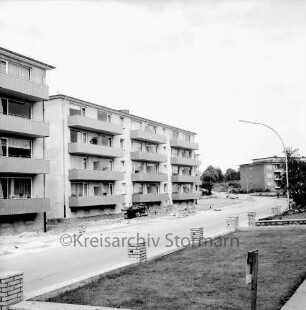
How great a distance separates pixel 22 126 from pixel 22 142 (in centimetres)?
181

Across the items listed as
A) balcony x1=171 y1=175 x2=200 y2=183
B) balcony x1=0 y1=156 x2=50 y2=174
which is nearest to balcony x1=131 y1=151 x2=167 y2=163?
balcony x1=171 y1=175 x2=200 y2=183

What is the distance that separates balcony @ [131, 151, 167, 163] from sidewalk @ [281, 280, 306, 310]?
40.4 metres

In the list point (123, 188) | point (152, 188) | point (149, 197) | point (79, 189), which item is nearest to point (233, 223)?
point (79, 189)

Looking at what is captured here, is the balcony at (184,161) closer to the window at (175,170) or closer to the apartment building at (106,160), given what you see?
the apartment building at (106,160)

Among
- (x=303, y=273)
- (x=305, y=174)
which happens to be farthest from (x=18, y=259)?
(x=305, y=174)

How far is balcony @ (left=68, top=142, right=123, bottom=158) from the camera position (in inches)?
1483

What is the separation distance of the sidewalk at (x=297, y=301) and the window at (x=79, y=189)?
31.1 metres

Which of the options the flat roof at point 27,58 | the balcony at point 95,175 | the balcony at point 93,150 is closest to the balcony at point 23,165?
the flat roof at point 27,58

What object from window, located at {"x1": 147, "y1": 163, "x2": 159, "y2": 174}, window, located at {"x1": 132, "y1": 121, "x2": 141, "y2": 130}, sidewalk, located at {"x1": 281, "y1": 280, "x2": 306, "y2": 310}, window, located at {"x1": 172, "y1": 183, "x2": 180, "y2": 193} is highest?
window, located at {"x1": 132, "y1": 121, "x2": 141, "y2": 130}

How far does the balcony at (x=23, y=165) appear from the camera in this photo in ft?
86.4

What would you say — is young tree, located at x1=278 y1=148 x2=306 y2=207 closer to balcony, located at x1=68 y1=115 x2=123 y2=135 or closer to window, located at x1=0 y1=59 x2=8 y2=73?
balcony, located at x1=68 y1=115 x2=123 y2=135

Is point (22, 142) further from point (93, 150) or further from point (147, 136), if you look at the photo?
point (147, 136)

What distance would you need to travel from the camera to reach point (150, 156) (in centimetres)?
5138

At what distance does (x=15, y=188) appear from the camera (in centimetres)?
2830
